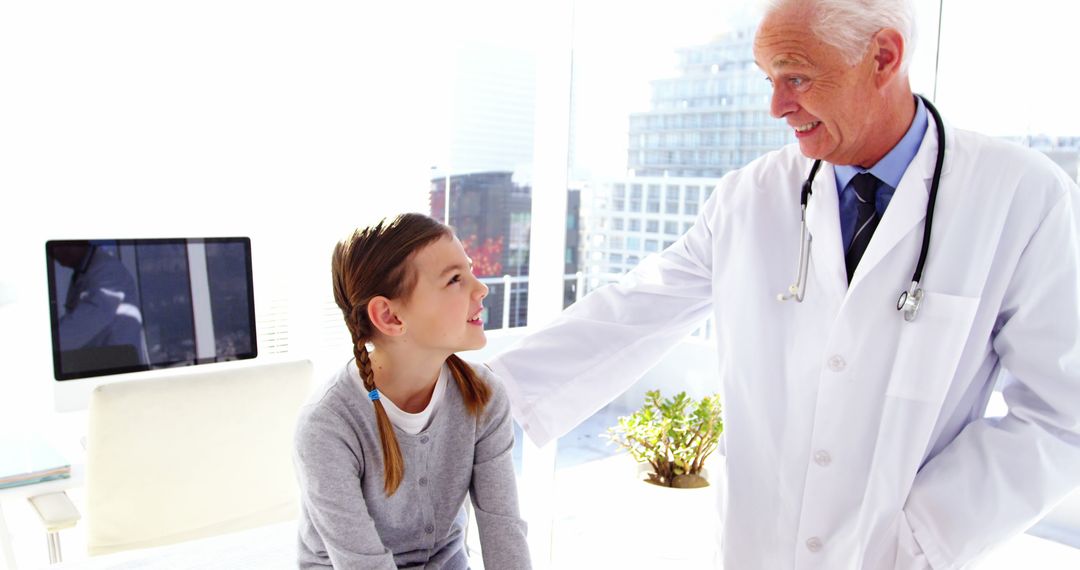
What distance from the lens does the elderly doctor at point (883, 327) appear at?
1.19 m

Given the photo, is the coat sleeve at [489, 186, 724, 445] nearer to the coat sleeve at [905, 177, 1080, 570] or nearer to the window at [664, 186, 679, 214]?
the coat sleeve at [905, 177, 1080, 570]

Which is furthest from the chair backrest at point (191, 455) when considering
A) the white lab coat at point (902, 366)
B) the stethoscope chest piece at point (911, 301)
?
the stethoscope chest piece at point (911, 301)

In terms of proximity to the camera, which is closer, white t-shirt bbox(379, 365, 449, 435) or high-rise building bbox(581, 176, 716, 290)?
white t-shirt bbox(379, 365, 449, 435)

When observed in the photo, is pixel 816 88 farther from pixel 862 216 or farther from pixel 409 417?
pixel 409 417

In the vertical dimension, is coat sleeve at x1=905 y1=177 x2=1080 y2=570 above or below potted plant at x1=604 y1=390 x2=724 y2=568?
above

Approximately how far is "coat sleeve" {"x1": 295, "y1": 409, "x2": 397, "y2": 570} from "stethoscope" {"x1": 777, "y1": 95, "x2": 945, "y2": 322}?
0.70 meters

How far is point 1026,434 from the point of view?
119 centimetres

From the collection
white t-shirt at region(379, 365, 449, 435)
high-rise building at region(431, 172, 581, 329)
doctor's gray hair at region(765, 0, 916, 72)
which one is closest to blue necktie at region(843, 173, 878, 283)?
doctor's gray hair at region(765, 0, 916, 72)

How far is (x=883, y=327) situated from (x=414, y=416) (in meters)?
0.71

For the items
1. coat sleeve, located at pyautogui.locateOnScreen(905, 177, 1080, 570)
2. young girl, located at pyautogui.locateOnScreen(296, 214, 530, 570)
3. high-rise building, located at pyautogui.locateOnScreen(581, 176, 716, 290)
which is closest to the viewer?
coat sleeve, located at pyautogui.locateOnScreen(905, 177, 1080, 570)

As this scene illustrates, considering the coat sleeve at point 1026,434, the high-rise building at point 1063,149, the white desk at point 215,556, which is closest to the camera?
the coat sleeve at point 1026,434

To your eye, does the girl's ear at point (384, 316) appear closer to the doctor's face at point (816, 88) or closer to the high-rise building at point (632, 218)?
the doctor's face at point (816, 88)

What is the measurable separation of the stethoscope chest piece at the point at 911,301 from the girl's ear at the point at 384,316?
74 centimetres

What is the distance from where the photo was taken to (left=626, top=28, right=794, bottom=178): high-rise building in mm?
2303
